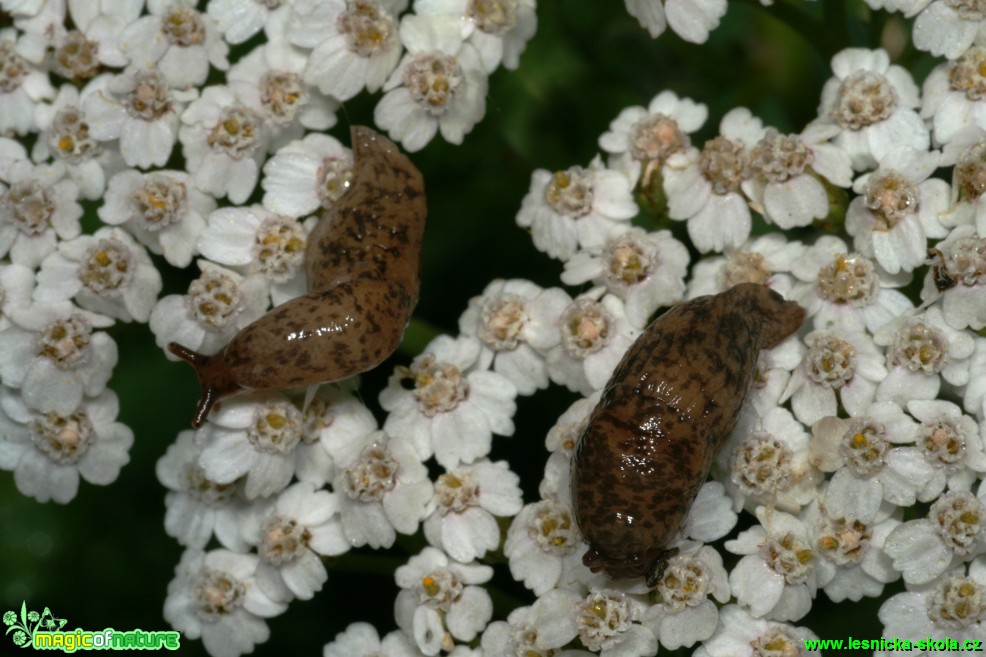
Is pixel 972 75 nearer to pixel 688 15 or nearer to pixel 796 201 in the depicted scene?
pixel 796 201

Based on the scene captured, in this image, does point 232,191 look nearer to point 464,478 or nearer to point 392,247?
point 392,247

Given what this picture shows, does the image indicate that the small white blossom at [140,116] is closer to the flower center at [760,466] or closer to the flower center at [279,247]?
the flower center at [279,247]

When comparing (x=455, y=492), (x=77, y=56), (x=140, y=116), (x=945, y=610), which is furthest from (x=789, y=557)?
(x=77, y=56)

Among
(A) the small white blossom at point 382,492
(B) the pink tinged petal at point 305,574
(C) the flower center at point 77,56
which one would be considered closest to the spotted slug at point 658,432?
(A) the small white blossom at point 382,492

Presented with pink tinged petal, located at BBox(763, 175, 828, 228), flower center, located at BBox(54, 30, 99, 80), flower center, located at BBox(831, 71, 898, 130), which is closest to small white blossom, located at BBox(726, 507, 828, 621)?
pink tinged petal, located at BBox(763, 175, 828, 228)

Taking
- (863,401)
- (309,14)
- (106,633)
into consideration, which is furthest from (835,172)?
(106,633)

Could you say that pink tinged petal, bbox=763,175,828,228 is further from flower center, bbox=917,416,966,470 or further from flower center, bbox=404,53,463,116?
flower center, bbox=404,53,463,116
